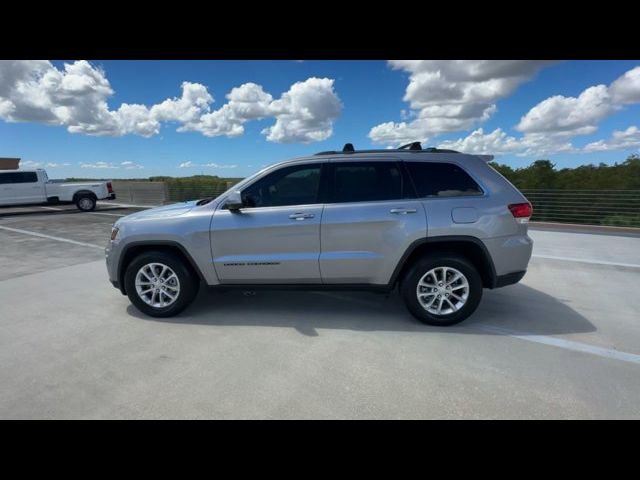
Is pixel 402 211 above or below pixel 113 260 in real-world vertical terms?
above

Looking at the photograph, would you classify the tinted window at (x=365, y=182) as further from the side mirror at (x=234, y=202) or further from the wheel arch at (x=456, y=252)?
the side mirror at (x=234, y=202)

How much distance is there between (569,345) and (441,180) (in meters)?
1.91

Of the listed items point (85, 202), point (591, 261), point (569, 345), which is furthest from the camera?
point (85, 202)

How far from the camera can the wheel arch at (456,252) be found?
3.43 meters

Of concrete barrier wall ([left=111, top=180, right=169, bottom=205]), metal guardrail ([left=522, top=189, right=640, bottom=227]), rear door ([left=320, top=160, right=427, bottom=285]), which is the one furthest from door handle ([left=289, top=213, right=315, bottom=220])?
concrete barrier wall ([left=111, top=180, right=169, bottom=205])

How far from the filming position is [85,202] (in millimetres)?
16312

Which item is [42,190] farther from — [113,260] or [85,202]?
[113,260]

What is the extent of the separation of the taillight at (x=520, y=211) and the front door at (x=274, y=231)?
194 centimetres

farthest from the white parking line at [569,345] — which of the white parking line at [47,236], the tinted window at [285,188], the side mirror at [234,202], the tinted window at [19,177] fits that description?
the tinted window at [19,177]

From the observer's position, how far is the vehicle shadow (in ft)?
11.5

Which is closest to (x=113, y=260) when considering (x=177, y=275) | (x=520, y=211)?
(x=177, y=275)

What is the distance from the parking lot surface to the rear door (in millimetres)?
603

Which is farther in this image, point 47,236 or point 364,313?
point 47,236
